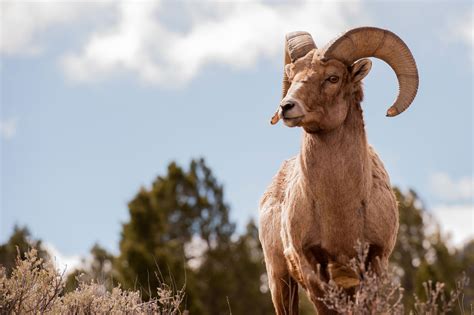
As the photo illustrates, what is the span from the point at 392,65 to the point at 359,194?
1506mm

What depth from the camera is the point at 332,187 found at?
721 cm

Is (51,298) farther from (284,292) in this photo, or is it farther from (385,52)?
(385,52)

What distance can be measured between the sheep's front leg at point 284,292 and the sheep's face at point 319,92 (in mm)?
2284

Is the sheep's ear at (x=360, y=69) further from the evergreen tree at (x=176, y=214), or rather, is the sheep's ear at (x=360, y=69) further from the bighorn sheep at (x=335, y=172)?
the evergreen tree at (x=176, y=214)

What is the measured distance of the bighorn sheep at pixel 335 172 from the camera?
7152mm

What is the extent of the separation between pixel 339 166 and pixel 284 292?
228 centimetres

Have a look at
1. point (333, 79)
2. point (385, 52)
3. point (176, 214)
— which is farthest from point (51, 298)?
point (176, 214)

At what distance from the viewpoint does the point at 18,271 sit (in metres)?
7.55

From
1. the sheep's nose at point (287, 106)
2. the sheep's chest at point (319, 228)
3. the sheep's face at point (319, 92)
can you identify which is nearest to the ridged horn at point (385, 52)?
the sheep's face at point (319, 92)

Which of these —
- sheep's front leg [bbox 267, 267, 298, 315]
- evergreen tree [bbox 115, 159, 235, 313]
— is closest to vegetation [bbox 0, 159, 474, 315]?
evergreen tree [bbox 115, 159, 235, 313]

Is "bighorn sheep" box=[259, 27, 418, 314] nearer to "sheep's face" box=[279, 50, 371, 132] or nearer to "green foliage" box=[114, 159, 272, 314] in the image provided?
"sheep's face" box=[279, 50, 371, 132]

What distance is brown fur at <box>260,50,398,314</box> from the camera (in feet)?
23.5

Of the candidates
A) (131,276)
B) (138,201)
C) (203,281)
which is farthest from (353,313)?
(203,281)

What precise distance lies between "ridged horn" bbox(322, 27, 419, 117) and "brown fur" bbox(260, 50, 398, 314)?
0.52ft
